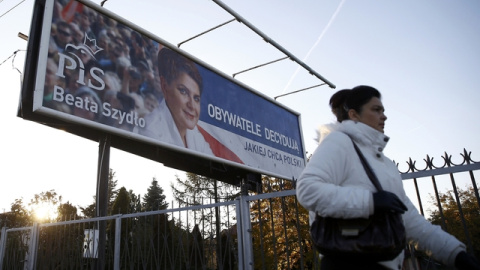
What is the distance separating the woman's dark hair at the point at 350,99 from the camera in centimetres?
210

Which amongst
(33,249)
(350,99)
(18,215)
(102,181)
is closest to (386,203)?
(350,99)

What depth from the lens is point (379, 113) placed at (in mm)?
2082

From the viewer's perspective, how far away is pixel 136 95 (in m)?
5.98

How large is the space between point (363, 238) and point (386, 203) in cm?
18

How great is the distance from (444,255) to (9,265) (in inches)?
337

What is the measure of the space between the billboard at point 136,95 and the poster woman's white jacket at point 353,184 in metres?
4.08

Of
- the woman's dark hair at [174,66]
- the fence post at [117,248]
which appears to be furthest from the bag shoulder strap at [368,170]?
the woman's dark hair at [174,66]

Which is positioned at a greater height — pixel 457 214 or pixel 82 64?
pixel 82 64

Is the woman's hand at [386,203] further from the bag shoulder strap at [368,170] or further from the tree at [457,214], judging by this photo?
the tree at [457,214]

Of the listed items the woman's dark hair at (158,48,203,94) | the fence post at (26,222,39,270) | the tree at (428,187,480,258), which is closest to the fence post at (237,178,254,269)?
the tree at (428,187,480,258)

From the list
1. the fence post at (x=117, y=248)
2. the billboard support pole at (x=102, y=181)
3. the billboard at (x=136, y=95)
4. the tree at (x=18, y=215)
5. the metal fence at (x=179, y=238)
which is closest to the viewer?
the metal fence at (x=179, y=238)

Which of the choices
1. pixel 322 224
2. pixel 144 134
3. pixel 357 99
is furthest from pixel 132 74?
pixel 322 224

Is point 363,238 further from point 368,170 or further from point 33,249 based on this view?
point 33,249

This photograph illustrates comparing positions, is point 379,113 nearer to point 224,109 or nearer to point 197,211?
point 197,211
